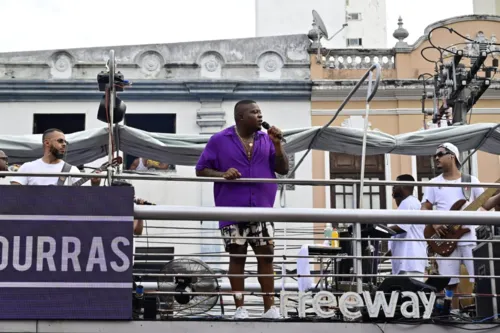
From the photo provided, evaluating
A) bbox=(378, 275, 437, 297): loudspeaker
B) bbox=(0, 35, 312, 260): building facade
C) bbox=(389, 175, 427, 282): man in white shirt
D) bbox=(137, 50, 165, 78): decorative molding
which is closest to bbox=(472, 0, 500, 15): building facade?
bbox=(0, 35, 312, 260): building facade

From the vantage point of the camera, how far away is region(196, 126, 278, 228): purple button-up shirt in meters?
7.63

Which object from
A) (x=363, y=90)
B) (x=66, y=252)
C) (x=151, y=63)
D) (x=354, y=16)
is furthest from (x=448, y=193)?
(x=354, y=16)

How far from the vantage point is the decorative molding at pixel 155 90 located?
20.2 metres


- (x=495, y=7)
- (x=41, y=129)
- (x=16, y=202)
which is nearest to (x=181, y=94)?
(x=41, y=129)

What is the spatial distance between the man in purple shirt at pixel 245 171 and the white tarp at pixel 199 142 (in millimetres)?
3486

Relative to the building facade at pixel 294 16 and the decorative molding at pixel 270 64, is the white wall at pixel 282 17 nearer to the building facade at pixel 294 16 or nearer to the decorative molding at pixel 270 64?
the building facade at pixel 294 16

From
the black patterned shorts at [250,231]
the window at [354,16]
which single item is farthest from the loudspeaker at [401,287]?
the window at [354,16]

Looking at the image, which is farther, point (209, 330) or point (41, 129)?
point (41, 129)

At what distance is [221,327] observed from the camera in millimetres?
7020

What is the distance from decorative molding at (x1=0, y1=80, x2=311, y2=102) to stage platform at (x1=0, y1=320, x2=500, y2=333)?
13433 mm

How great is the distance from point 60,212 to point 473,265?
368 cm

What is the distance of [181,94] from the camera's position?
2033cm

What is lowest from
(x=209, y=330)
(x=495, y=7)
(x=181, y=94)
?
(x=209, y=330)

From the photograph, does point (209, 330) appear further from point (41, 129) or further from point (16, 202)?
point (41, 129)
